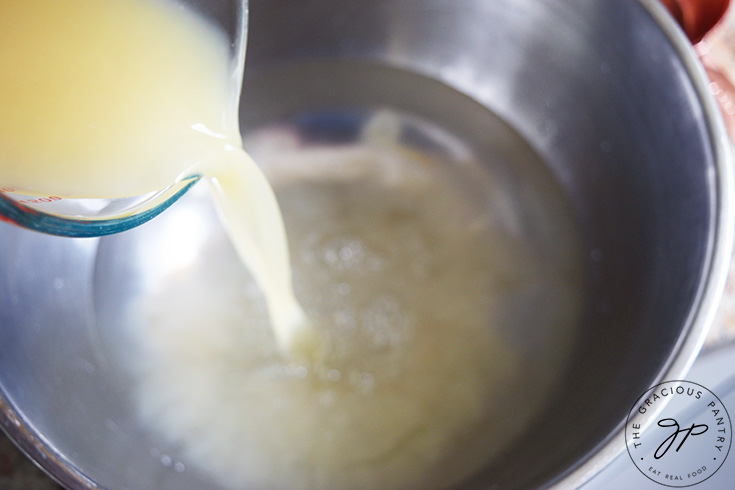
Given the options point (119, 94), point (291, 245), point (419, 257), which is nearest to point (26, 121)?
point (119, 94)

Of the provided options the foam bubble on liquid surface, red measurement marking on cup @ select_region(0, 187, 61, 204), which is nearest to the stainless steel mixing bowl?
the foam bubble on liquid surface

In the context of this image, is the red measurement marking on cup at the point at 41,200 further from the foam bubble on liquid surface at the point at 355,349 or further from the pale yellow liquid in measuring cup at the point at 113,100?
the foam bubble on liquid surface at the point at 355,349

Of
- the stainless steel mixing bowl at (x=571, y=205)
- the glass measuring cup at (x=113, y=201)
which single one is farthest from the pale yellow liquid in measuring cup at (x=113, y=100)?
the stainless steel mixing bowl at (x=571, y=205)

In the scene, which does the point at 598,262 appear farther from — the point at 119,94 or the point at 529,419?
the point at 119,94

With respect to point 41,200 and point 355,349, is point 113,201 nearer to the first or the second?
point 41,200

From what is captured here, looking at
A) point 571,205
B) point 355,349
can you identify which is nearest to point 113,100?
point 355,349

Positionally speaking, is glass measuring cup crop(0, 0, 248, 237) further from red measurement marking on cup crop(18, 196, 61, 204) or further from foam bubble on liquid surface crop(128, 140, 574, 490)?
foam bubble on liquid surface crop(128, 140, 574, 490)
